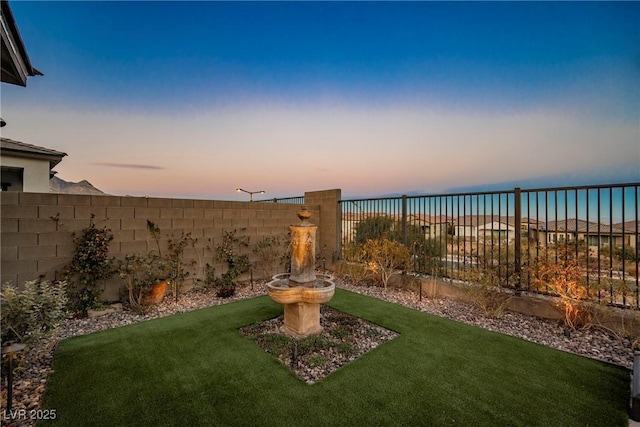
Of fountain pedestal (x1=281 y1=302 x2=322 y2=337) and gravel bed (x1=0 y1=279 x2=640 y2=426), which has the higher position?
fountain pedestal (x1=281 y1=302 x2=322 y2=337)

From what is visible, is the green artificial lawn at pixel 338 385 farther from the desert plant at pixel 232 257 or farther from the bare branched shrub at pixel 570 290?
the desert plant at pixel 232 257

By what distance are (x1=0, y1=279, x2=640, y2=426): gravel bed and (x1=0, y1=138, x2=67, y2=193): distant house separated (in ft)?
A: 26.5

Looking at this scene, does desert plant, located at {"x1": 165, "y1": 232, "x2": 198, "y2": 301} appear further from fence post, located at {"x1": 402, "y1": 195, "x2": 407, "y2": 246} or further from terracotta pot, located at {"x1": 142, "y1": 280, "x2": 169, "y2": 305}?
fence post, located at {"x1": 402, "y1": 195, "x2": 407, "y2": 246}

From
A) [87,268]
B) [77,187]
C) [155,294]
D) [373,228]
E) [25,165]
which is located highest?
[25,165]

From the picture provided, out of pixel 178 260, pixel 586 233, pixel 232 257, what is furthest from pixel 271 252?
pixel 586 233

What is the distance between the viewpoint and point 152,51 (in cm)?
589

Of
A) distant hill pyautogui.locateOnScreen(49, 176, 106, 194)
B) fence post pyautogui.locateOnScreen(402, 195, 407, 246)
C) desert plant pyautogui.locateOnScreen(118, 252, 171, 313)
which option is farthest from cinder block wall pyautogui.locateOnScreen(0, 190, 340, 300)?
distant hill pyautogui.locateOnScreen(49, 176, 106, 194)

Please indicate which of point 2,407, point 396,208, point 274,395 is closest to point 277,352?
point 274,395

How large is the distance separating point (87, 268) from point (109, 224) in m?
0.85

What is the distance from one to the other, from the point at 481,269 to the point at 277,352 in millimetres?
4058

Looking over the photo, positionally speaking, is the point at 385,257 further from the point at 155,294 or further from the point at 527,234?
the point at 155,294

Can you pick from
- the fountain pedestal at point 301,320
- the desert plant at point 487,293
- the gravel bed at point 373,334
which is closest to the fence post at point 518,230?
the desert plant at point 487,293

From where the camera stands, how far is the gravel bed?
2.43m

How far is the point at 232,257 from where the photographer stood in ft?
20.3
